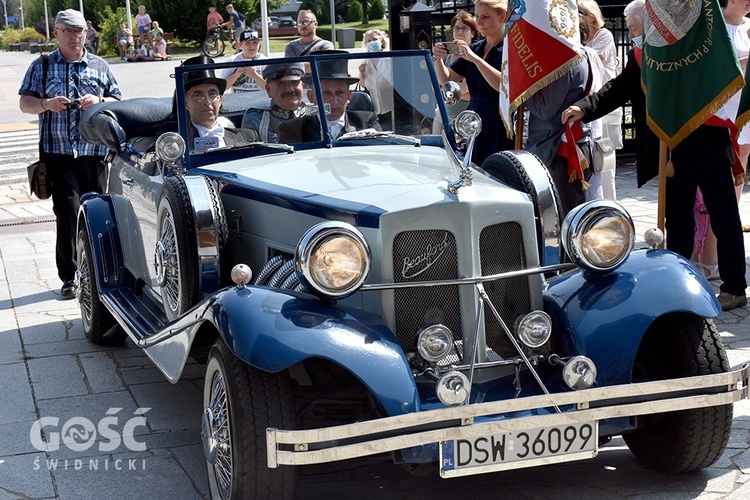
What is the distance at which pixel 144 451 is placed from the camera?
14.8 feet

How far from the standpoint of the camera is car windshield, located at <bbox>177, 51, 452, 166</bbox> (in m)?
5.12

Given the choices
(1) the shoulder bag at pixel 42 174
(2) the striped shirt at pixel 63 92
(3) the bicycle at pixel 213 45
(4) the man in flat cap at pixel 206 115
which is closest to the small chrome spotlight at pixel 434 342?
(4) the man in flat cap at pixel 206 115

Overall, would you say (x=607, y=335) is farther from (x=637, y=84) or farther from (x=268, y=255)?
(x=637, y=84)

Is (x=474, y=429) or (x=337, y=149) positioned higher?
(x=337, y=149)

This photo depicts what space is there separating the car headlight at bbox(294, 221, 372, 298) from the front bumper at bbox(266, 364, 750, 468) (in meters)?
0.59

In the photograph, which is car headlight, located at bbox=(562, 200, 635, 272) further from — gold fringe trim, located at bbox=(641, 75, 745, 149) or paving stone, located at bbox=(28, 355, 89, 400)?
paving stone, located at bbox=(28, 355, 89, 400)

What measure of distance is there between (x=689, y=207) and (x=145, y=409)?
3.55m

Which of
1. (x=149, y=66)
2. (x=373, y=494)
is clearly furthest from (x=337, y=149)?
(x=149, y=66)

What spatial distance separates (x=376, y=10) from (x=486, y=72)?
5650cm

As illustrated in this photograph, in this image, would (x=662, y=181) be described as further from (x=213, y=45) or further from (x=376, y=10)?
(x=376, y=10)

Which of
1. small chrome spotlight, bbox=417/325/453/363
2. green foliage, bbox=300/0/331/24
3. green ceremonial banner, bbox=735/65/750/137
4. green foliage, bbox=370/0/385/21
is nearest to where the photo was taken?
small chrome spotlight, bbox=417/325/453/363

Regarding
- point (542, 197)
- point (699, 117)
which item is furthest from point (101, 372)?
point (699, 117)

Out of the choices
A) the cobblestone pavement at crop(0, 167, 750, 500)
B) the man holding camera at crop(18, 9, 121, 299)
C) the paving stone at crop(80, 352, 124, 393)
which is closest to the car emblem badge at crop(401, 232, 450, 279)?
the cobblestone pavement at crop(0, 167, 750, 500)

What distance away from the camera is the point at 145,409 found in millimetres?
5051
